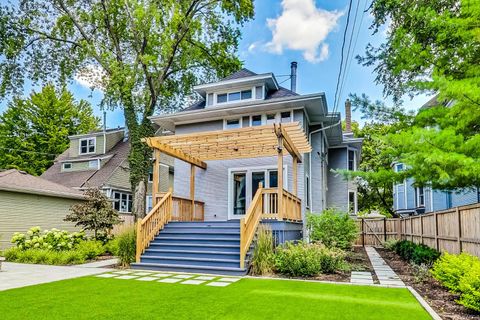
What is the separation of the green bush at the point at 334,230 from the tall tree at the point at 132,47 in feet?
27.0

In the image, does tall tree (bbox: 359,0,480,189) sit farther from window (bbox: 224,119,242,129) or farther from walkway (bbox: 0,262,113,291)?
walkway (bbox: 0,262,113,291)

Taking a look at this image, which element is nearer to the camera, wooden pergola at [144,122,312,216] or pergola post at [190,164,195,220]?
wooden pergola at [144,122,312,216]

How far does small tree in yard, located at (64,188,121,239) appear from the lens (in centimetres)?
1309

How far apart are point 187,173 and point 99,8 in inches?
375

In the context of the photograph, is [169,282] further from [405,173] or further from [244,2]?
[244,2]

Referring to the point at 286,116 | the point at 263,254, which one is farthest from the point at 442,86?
the point at 286,116

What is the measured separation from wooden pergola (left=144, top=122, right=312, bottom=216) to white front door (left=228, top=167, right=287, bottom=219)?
0.81 meters

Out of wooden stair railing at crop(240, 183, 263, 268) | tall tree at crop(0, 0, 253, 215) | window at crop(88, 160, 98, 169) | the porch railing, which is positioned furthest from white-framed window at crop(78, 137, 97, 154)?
wooden stair railing at crop(240, 183, 263, 268)

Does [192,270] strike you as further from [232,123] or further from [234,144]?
[232,123]

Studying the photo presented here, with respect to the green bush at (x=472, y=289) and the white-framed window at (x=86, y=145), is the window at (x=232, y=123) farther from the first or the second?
the white-framed window at (x=86, y=145)

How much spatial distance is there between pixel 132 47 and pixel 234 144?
9.92m

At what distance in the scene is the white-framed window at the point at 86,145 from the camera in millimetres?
25859

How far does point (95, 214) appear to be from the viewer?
1322cm

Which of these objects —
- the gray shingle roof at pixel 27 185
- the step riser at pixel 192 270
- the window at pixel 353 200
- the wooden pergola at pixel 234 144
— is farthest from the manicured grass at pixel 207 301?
the window at pixel 353 200
